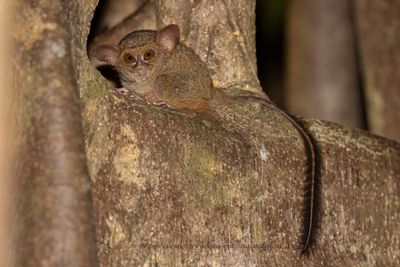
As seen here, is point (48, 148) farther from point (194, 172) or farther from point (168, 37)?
point (168, 37)

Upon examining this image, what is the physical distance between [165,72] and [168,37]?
1.31ft

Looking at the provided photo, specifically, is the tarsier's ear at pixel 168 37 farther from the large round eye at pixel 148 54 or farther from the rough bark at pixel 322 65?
the rough bark at pixel 322 65

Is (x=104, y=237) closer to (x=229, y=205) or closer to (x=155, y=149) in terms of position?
(x=155, y=149)

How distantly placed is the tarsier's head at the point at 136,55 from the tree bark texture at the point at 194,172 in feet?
1.56

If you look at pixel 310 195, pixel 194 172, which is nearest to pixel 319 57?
pixel 310 195

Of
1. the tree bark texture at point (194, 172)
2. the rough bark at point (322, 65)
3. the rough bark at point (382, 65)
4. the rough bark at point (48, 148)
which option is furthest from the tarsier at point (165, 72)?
the rough bark at point (322, 65)

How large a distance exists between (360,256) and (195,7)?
2.10 m

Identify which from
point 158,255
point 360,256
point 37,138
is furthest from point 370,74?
point 37,138

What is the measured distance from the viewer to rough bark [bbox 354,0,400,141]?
879 cm

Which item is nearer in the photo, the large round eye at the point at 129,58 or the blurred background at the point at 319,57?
the large round eye at the point at 129,58

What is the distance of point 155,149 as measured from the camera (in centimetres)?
456

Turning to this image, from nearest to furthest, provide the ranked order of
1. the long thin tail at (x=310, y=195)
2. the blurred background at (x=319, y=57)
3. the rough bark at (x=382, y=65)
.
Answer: the long thin tail at (x=310, y=195), the rough bark at (x=382, y=65), the blurred background at (x=319, y=57)

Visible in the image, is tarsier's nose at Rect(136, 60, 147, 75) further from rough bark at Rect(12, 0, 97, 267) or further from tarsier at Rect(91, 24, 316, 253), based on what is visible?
rough bark at Rect(12, 0, 97, 267)

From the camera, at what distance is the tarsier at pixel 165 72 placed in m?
5.74
